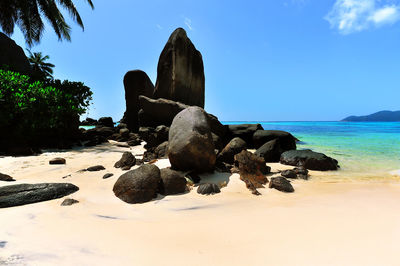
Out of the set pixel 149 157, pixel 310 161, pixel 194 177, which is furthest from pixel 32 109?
pixel 310 161

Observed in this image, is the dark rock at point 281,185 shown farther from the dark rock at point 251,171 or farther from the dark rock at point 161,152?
the dark rock at point 161,152

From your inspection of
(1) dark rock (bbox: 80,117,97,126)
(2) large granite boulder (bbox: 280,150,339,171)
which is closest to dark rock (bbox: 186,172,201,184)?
(2) large granite boulder (bbox: 280,150,339,171)

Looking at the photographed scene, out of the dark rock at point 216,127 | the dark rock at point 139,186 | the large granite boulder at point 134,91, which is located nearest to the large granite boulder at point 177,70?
the dark rock at point 216,127

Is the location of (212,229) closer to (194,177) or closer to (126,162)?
(194,177)

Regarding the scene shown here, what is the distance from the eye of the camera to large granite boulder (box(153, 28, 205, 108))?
941 centimetres

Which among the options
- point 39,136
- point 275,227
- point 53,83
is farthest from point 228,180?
point 53,83

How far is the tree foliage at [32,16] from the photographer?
13305mm

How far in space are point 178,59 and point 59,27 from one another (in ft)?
37.7

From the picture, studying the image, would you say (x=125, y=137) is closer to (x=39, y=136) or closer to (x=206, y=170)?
(x=39, y=136)

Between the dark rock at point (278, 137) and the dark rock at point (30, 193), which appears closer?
the dark rock at point (30, 193)

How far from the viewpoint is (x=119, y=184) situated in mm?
2992

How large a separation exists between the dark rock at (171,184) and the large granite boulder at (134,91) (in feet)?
36.8

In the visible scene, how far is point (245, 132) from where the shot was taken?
31.0ft

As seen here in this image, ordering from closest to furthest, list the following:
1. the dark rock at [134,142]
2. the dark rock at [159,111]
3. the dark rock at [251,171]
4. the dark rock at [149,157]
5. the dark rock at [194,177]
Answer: the dark rock at [251,171] < the dark rock at [194,177] < the dark rock at [149,157] < the dark rock at [159,111] < the dark rock at [134,142]
